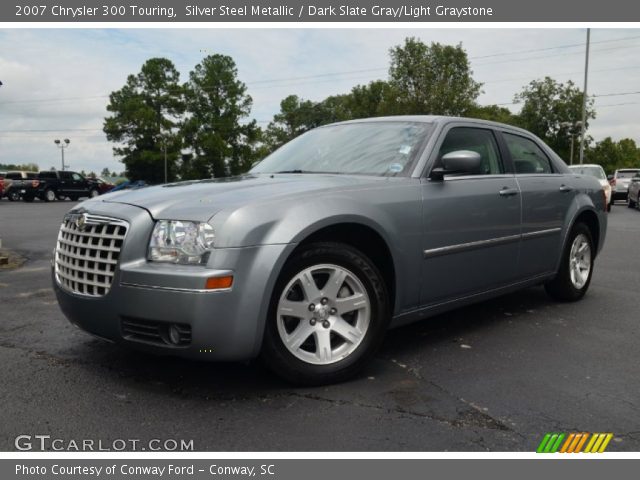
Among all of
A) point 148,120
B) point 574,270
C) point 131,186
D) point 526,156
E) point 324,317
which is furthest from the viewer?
point 148,120

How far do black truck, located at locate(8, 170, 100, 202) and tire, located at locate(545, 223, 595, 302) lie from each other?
32.8 meters

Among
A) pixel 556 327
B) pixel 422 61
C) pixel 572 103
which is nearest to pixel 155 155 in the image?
pixel 422 61

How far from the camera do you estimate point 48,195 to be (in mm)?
34500

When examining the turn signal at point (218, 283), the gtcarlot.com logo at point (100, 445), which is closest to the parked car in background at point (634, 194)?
the turn signal at point (218, 283)

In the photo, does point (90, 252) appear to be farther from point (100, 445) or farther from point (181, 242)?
point (100, 445)

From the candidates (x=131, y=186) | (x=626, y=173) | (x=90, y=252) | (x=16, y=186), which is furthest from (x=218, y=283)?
(x=16, y=186)

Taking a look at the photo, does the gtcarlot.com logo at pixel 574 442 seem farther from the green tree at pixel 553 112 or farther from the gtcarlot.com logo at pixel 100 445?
the green tree at pixel 553 112

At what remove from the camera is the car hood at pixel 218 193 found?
3.27m

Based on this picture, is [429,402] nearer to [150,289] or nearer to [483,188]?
[150,289]

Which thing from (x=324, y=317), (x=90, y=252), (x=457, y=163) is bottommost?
(x=324, y=317)

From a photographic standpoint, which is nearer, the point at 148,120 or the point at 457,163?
the point at 457,163

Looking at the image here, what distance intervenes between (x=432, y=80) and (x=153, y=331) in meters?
57.3

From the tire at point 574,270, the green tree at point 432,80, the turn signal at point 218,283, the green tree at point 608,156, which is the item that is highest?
the green tree at point 432,80

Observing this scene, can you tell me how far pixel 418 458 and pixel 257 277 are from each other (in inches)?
44.3
